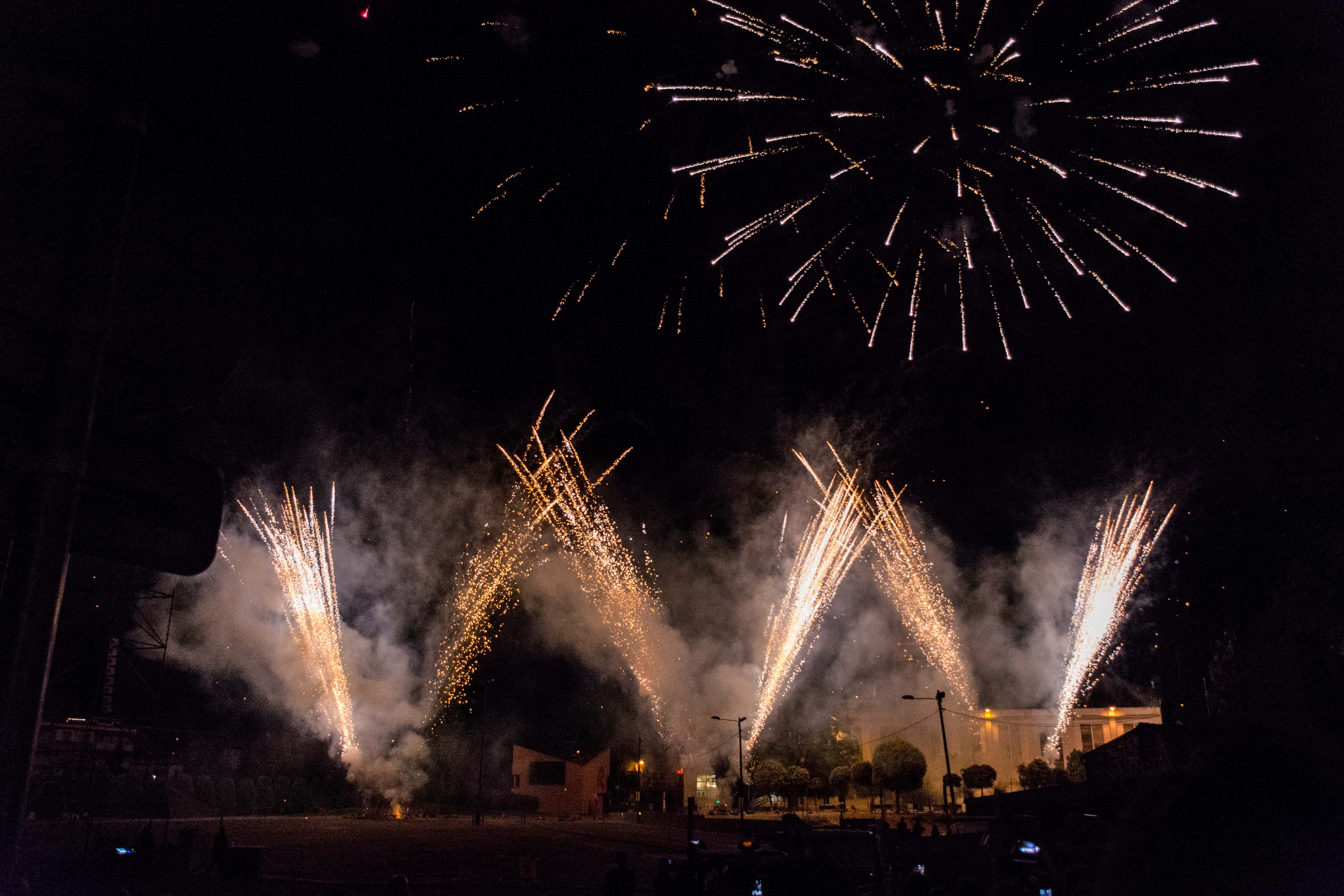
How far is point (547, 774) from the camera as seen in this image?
2894 inches

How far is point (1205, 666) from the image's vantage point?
1505 inches

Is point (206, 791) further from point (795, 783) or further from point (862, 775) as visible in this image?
point (862, 775)

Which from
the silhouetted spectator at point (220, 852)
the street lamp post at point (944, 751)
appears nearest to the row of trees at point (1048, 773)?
the street lamp post at point (944, 751)

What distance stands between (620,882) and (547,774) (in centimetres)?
6610

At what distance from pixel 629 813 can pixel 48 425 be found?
66.4 meters

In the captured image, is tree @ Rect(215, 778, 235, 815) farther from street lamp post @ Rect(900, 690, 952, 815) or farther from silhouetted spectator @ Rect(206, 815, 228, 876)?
street lamp post @ Rect(900, 690, 952, 815)

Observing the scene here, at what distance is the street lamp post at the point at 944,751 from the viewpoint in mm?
38156

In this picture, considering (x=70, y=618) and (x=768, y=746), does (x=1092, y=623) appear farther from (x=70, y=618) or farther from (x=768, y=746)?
(x=70, y=618)

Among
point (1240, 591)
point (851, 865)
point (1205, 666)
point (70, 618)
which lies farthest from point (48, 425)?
point (1205, 666)

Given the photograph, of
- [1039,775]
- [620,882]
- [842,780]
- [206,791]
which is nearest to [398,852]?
[620,882]

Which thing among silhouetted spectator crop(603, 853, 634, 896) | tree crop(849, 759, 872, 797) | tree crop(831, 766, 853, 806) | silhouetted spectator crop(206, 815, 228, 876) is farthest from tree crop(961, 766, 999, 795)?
silhouetted spectator crop(603, 853, 634, 896)

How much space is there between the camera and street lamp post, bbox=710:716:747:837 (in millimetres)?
43562

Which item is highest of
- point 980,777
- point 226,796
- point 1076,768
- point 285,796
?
point 1076,768

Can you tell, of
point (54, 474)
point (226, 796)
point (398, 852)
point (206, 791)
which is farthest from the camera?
point (226, 796)
